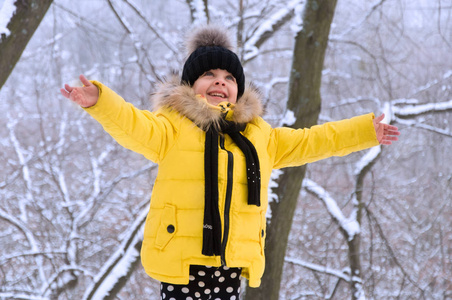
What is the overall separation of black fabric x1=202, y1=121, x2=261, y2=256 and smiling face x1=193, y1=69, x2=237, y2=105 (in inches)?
6.5

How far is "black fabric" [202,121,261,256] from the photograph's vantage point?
179 centimetres

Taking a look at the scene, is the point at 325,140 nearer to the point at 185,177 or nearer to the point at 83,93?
the point at 185,177

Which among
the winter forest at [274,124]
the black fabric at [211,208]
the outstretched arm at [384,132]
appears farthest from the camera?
the winter forest at [274,124]

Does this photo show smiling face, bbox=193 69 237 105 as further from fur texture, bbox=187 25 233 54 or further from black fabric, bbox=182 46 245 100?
fur texture, bbox=187 25 233 54

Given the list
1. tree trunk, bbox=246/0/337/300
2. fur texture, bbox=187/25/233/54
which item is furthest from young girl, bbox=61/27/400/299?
tree trunk, bbox=246/0/337/300

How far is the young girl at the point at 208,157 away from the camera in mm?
1798

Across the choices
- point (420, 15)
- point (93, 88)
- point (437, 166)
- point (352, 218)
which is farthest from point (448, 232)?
point (93, 88)

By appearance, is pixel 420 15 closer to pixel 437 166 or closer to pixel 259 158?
pixel 437 166

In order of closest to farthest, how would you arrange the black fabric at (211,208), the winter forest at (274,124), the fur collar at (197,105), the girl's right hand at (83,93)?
the girl's right hand at (83,93), the black fabric at (211,208), the fur collar at (197,105), the winter forest at (274,124)

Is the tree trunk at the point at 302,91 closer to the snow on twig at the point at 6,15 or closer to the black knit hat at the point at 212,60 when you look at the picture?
the black knit hat at the point at 212,60

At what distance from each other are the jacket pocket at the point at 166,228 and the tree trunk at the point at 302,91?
1724 mm

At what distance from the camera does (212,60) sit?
2.15 metres

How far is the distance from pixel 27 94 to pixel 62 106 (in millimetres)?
1125

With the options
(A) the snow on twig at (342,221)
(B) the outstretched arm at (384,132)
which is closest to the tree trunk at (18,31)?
(B) the outstretched arm at (384,132)
